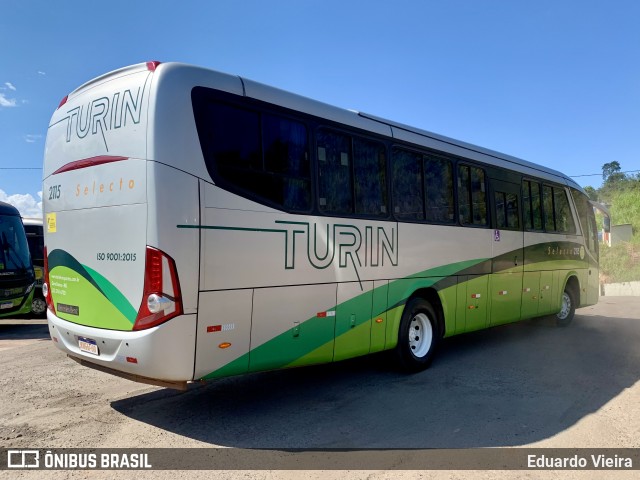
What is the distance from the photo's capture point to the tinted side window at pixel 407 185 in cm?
681

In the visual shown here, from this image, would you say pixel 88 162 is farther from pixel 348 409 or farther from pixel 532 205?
pixel 532 205

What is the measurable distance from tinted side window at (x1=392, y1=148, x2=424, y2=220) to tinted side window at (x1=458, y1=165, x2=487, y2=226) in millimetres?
1107

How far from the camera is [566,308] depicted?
37.7ft

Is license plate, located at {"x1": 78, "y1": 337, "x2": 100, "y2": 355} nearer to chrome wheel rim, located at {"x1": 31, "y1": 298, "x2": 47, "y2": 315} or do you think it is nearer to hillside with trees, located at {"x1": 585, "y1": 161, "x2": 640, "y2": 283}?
chrome wheel rim, located at {"x1": 31, "y1": 298, "x2": 47, "y2": 315}

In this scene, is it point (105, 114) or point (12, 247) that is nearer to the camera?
point (105, 114)

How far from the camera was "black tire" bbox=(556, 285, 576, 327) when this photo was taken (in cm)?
1138

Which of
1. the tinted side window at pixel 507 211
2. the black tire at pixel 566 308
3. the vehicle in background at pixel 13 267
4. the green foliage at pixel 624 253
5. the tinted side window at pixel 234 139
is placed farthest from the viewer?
the green foliage at pixel 624 253

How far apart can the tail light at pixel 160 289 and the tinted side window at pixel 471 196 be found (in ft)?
17.0

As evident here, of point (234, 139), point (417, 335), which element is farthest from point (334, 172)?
point (417, 335)

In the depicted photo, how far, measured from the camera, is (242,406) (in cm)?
560

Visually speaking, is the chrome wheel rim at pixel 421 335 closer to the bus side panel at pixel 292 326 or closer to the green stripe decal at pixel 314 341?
the green stripe decal at pixel 314 341

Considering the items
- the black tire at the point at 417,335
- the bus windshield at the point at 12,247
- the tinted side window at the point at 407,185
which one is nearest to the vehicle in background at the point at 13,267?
the bus windshield at the point at 12,247

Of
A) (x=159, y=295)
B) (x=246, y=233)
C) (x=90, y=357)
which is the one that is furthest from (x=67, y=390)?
(x=246, y=233)

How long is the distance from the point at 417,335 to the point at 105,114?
5088mm
